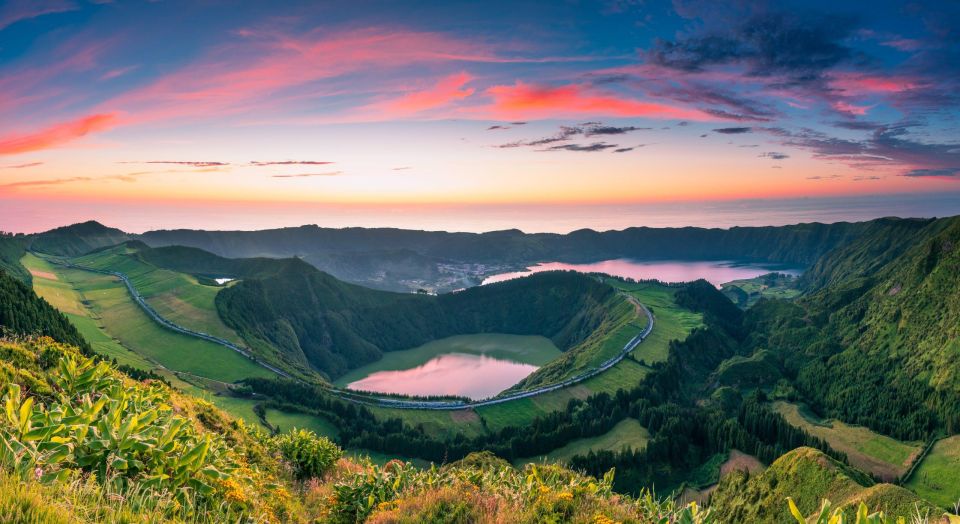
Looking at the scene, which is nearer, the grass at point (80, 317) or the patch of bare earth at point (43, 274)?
the grass at point (80, 317)

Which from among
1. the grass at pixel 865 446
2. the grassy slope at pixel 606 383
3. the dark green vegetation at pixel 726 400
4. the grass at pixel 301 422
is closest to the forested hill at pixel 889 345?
the dark green vegetation at pixel 726 400

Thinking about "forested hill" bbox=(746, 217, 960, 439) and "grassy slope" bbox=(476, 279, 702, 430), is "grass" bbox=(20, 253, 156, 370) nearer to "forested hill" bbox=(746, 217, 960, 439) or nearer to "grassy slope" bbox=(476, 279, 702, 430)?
"grassy slope" bbox=(476, 279, 702, 430)

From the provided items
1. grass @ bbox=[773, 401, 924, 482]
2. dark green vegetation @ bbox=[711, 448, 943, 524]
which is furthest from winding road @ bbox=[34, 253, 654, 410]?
dark green vegetation @ bbox=[711, 448, 943, 524]

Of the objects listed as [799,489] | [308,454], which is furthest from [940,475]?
[308,454]

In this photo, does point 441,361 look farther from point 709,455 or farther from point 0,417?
point 0,417

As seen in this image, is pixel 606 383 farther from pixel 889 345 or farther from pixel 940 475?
pixel 889 345

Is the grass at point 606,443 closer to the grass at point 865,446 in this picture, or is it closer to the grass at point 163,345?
the grass at point 865,446

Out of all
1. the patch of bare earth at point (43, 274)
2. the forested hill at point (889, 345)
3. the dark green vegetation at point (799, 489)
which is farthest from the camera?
the patch of bare earth at point (43, 274)
